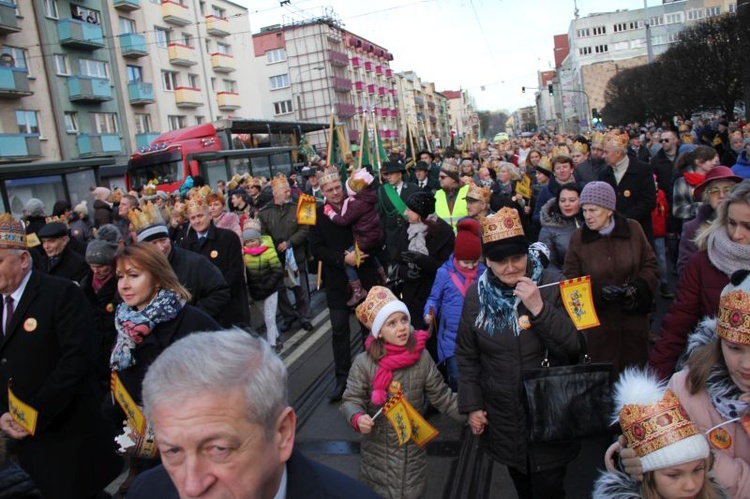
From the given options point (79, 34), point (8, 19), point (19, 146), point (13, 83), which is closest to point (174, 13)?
point (79, 34)

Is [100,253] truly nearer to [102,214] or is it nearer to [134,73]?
[102,214]

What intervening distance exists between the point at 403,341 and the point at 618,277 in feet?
5.78

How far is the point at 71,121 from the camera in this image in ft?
111

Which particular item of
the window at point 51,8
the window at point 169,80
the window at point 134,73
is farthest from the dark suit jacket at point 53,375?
the window at point 169,80

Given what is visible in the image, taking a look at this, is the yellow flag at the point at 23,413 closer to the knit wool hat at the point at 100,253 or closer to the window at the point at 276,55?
the knit wool hat at the point at 100,253

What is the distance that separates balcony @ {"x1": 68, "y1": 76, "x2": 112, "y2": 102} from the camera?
33062 mm

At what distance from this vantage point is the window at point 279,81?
68188 mm

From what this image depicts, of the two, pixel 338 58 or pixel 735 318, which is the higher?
pixel 338 58

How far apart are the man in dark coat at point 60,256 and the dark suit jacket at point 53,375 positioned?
2608mm

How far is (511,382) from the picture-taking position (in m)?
3.34

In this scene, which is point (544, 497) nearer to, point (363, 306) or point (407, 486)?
point (407, 486)

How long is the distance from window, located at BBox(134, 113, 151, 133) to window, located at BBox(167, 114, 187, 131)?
1.87 metres

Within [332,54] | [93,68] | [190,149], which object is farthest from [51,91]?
[332,54]

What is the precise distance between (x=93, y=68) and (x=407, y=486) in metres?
38.0
